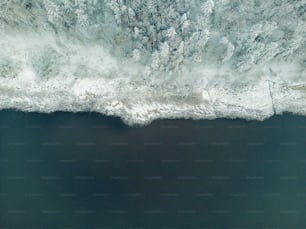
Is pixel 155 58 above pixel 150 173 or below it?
above

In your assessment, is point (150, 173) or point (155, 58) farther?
point (155, 58)

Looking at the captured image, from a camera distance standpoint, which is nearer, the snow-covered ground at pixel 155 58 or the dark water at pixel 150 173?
the dark water at pixel 150 173

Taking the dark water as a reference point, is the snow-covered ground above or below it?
above

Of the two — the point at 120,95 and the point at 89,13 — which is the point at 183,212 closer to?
the point at 120,95

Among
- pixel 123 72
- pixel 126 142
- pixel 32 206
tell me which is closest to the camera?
pixel 32 206

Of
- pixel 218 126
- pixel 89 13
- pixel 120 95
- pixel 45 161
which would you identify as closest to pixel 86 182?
pixel 45 161

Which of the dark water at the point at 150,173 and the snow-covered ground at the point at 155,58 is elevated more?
the snow-covered ground at the point at 155,58

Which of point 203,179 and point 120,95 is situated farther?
point 120,95

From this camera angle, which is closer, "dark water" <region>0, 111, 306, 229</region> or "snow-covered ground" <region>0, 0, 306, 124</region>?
"dark water" <region>0, 111, 306, 229</region>
